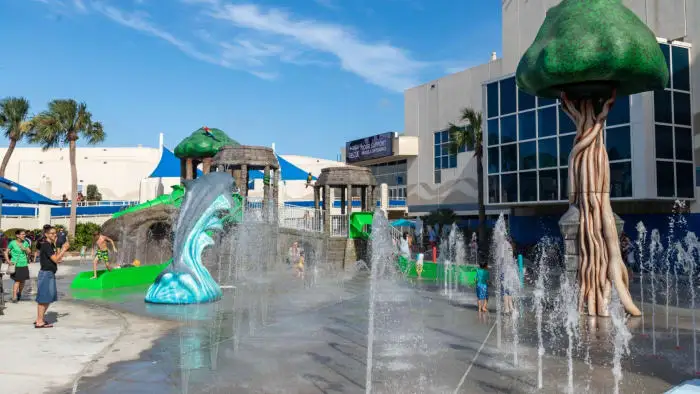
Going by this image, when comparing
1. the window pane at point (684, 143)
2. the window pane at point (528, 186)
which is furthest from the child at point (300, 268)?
the window pane at point (684, 143)

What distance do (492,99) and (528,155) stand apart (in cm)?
377

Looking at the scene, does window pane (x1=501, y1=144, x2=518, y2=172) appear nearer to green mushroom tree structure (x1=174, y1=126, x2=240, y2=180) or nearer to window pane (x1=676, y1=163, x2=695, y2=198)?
window pane (x1=676, y1=163, x2=695, y2=198)

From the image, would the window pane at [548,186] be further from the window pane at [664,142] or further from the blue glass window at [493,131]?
the window pane at [664,142]

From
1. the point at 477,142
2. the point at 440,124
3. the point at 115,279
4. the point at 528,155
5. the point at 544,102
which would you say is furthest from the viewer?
Result: the point at 440,124

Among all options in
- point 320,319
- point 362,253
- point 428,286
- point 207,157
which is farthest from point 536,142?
point 320,319

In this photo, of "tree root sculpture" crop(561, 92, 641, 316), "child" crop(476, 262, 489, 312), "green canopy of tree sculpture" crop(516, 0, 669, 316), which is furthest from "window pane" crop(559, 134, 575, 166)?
"child" crop(476, 262, 489, 312)

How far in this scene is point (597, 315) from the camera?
411 inches

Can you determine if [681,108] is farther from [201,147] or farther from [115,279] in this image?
[115,279]

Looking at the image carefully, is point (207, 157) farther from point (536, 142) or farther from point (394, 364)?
point (394, 364)

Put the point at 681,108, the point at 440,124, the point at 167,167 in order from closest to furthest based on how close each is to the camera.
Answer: the point at 681,108
the point at 167,167
the point at 440,124

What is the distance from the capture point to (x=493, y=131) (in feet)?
88.7

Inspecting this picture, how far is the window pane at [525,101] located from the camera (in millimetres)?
24875

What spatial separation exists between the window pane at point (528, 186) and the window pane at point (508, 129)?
1872mm

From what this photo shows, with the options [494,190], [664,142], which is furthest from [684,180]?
[494,190]
